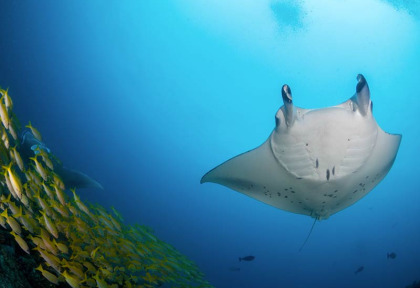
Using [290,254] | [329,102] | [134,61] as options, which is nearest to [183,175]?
[134,61]

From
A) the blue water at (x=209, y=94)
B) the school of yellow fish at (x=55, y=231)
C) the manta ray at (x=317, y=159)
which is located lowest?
the school of yellow fish at (x=55, y=231)

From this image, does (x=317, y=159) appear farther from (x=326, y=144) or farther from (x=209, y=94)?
(x=209, y=94)

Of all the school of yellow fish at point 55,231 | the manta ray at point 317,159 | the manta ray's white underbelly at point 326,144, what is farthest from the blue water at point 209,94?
the manta ray's white underbelly at point 326,144

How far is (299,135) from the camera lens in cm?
296

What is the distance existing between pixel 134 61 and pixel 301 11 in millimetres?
12670

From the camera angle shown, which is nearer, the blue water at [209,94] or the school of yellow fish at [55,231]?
the school of yellow fish at [55,231]

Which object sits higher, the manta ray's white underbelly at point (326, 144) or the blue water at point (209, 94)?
the blue water at point (209, 94)

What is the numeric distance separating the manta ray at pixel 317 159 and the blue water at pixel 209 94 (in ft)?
18.1

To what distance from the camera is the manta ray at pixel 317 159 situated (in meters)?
2.80

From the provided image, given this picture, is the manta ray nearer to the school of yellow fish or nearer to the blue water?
the school of yellow fish

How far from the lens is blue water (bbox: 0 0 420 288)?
610 inches

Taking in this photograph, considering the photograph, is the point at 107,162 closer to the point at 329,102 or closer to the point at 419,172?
the point at 329,102

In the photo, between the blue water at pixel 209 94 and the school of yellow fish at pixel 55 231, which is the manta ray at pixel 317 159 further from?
the blue water at pixel 209 94

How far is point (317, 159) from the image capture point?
3113 mm
